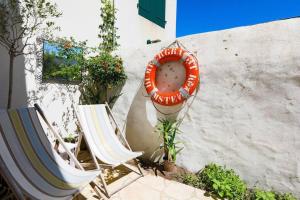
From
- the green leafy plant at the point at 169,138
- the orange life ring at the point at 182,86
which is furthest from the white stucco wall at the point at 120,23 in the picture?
the green leafy plant at the point at 169,138

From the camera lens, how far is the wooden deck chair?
2.86 meters

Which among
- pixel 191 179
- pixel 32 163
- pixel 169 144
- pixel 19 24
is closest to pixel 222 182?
pixel 191 179

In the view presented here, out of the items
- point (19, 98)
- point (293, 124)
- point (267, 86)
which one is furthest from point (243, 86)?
point (19, 98)

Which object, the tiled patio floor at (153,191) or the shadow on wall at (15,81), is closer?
the tiled patio floor at (153,191)

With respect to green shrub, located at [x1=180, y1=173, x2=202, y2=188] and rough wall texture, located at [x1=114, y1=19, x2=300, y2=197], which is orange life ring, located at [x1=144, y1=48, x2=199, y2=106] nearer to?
rough wall texture, located at [x1=114, y1=19, x2=300, y2=197]

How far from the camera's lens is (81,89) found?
454cm

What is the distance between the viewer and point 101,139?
321 centimetres

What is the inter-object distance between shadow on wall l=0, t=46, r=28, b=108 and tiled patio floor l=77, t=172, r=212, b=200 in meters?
1.98

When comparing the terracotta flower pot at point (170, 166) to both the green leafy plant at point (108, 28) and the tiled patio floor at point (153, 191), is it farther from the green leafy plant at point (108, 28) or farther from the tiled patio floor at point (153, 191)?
the green leafy plant at point (108, 28)

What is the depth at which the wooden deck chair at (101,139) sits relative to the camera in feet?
9.37

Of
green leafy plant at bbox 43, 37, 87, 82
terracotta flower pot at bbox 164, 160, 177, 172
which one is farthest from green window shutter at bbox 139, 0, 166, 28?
terracotta flower pot at bbox 164, 160, 177, 172

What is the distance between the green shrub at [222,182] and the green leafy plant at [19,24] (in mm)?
3124

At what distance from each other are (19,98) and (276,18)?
4.03 m

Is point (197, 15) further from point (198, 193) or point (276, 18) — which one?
point (198, 193)
